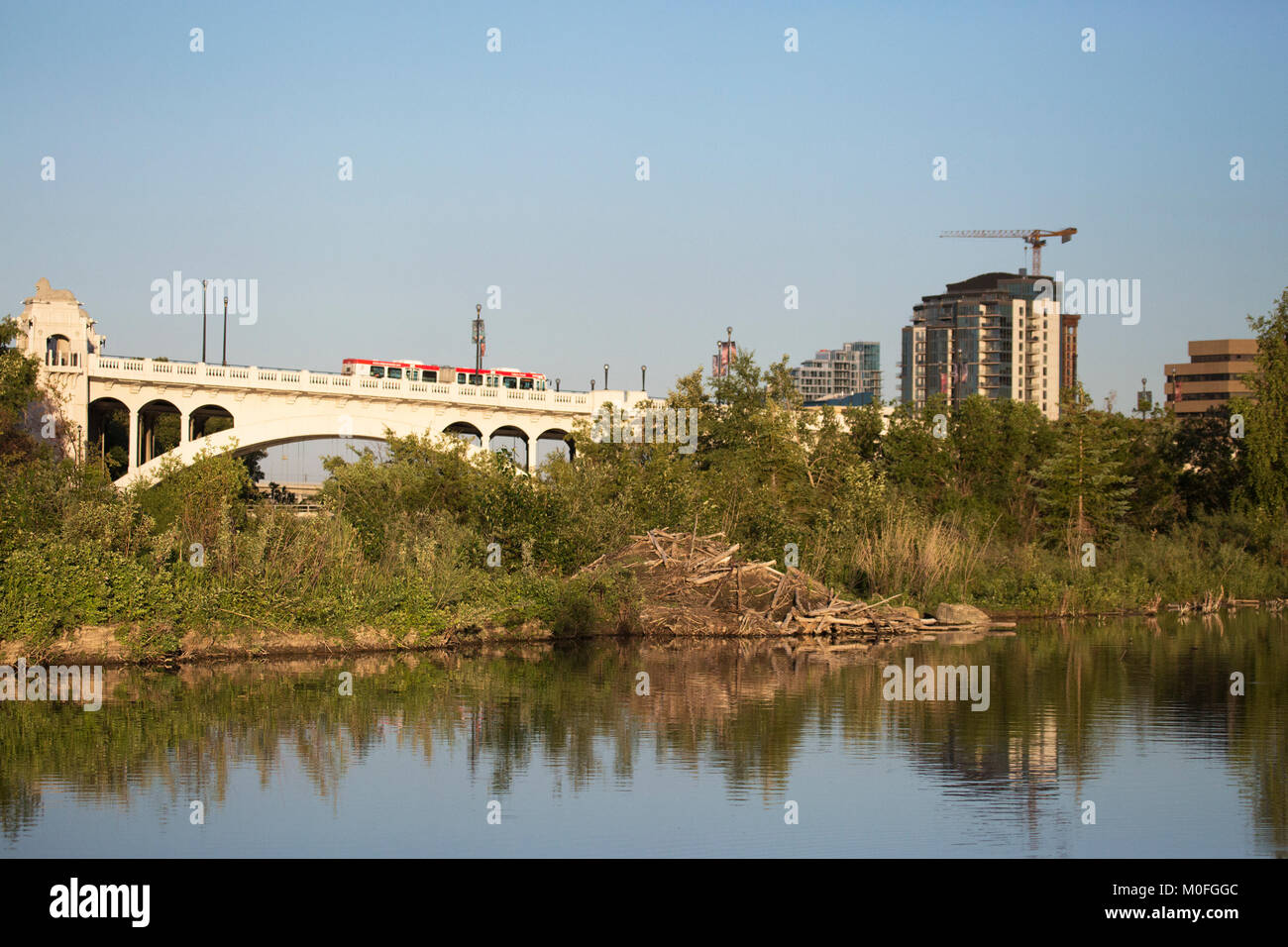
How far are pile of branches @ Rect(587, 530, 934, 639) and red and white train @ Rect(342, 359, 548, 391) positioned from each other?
103ft

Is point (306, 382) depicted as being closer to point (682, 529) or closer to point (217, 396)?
point (217, 396)

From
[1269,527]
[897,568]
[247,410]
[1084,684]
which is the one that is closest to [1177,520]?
[1269,527]

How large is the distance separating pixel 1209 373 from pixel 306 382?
135 m

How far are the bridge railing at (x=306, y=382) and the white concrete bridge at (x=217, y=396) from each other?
1.6 inches

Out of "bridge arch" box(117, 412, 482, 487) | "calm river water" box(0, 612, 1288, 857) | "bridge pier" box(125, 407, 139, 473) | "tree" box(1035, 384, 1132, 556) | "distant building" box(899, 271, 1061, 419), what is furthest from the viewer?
"distant building" box(899, 271, 1061, 419)

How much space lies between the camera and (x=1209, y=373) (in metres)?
162

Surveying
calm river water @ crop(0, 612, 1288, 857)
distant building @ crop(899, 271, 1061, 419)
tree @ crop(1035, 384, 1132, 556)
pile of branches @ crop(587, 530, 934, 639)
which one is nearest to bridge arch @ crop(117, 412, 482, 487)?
tree @ crop(1035, 384, 1132, 556)

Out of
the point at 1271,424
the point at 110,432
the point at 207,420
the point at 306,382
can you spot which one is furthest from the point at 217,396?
the point at 1271,424

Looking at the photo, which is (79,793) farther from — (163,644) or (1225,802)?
(1225,802)

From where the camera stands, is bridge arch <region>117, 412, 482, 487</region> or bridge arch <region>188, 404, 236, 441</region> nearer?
bridge arch <region>117, 412, 482, 487</region>

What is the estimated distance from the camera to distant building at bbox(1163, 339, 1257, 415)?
160m

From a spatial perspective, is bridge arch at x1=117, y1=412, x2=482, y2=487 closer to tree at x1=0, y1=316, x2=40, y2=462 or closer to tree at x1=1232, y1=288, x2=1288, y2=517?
tree at x1=0, y1=316, x2=40, y2=462

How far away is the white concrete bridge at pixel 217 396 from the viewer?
169 feet
